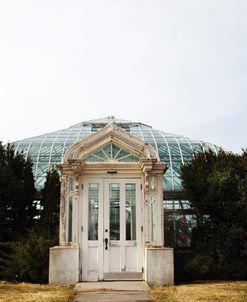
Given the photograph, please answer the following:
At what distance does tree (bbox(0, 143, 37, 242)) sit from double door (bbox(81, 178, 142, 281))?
284cm

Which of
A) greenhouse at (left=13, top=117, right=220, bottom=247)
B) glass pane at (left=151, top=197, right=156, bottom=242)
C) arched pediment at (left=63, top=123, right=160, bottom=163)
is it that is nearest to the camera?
glass pane at (left=151, top=197, right=156, bottom=242)

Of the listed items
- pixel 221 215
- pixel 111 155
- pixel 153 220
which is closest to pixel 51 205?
pixel 111 155

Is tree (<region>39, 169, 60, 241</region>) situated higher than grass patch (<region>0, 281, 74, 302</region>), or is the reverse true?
tree (<region>39, 169, 60, 241</region>)

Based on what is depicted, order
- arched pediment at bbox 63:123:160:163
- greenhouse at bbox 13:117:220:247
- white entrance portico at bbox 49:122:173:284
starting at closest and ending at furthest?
1. white entrance portico at bbox 49:122:173:284
2. arched pediment at bbox 63:123:160:163
3. greenhouse at bbox 13:117:220:247

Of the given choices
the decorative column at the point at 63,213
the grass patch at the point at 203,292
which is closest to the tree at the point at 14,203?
the decorative column at the point at 63,213

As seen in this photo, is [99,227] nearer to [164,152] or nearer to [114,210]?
[114,210]

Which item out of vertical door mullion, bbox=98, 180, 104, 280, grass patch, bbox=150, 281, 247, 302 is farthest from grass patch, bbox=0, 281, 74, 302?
grass patch, bbox=150, 281, 247, 302

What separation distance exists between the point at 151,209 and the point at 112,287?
2.81m

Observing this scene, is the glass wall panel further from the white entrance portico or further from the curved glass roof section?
the curved glass roof section

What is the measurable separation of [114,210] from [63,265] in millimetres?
2148

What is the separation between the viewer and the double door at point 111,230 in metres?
12.1

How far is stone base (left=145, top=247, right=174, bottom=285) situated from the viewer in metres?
11.7

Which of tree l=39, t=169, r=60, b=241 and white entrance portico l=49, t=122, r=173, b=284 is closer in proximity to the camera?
white entrance portico l=49, t=122, r=173, b=284

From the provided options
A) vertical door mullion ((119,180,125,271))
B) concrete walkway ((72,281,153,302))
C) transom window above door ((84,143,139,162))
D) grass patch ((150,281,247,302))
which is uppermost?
transom window above door ((84,143,139,162))
